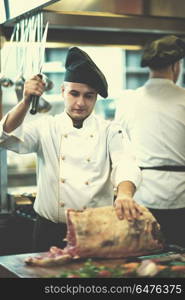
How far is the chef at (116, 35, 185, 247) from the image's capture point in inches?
153

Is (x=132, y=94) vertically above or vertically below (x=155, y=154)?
above

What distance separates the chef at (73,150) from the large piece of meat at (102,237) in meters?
0.42

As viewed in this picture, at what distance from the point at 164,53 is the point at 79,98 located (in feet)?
3.36

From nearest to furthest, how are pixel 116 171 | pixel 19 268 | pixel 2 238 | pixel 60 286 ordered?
pixel 60 286 → pixel 19 268 → pixel 116 171 → pixel 2 238

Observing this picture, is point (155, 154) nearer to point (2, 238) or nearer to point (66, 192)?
point (66, 192)

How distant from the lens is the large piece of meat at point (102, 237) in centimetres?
262

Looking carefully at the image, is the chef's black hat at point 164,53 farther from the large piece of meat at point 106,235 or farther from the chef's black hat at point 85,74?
the large piece of meat at point 106,235

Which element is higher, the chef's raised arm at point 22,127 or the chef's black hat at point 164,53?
the chef's black hat at point 164,53

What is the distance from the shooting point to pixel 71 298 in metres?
2.33

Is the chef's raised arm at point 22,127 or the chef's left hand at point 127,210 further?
the chef's raised arm at point 22,127

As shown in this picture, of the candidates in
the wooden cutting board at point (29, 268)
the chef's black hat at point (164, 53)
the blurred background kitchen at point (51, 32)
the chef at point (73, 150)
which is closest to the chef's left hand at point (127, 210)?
the wooden cutting board at point (29, 268)

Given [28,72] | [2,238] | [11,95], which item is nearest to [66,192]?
[28,72]

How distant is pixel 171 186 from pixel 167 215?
0.18 m

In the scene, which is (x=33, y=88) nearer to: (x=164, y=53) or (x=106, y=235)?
Result: (x=106, y=235)
